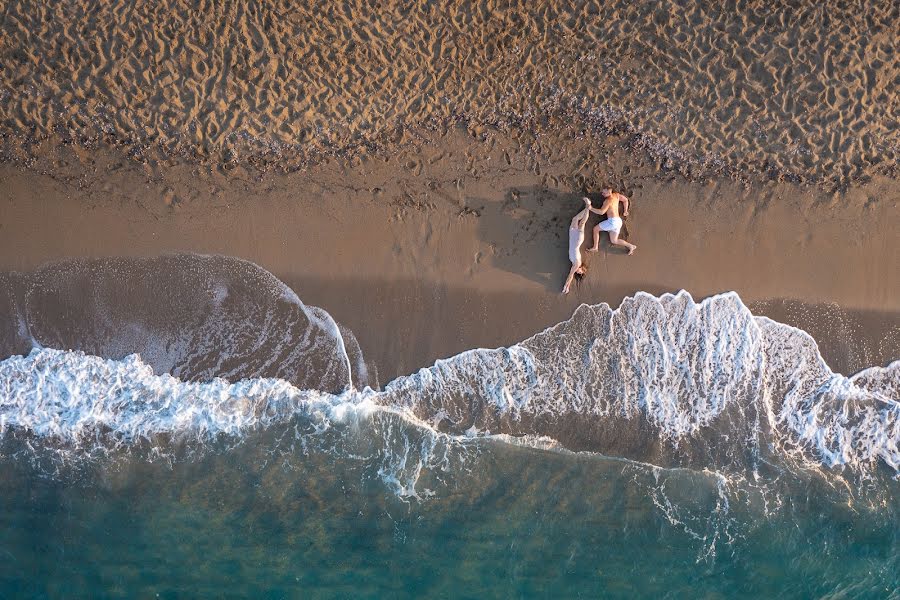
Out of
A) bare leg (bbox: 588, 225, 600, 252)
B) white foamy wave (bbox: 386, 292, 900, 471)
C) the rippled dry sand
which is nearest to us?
the rippled dry sand

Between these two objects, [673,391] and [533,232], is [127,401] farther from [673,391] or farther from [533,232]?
[673,391]

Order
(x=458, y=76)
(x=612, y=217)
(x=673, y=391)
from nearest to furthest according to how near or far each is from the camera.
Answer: (x=612, y=217)
(x=458, y=76)
(x=673, y=391)

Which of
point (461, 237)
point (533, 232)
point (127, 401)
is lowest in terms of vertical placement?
point (127, 401)

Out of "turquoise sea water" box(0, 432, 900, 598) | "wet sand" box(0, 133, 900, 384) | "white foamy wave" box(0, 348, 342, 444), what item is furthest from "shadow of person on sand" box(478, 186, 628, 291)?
"white foamy wave" box(0, 348, 342, 444)

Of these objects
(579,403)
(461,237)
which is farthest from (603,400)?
(461,237)

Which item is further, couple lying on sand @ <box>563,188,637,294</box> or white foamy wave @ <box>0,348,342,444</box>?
white foamy wave @ <box>0,348,342,444</box>

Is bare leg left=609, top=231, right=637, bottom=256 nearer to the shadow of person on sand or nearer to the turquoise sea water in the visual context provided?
the shadow of person on sand
